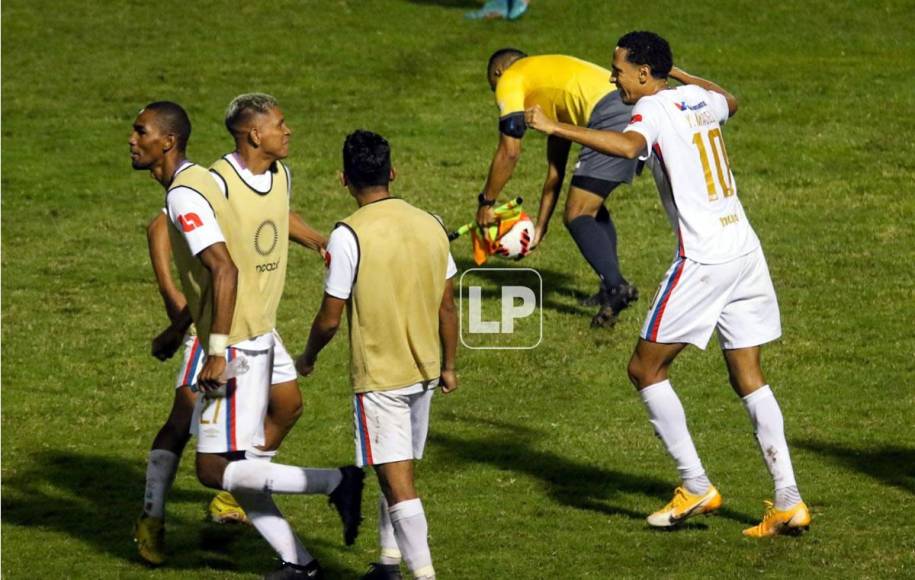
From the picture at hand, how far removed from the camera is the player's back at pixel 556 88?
1302cm

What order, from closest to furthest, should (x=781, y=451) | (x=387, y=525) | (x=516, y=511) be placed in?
(x=387, y=525), (x=781, y=451), (x=516, y=511)

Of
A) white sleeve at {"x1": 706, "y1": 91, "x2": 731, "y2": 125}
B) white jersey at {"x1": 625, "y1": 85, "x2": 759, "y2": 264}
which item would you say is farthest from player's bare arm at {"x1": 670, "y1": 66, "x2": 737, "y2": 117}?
white jersey at {"x1": 625, "y1": 85, "x2": 759, "y2": 264}

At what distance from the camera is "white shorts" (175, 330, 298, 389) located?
335 inches

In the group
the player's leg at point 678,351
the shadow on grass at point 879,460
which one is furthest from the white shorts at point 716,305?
the shadow on grass at point 879,460

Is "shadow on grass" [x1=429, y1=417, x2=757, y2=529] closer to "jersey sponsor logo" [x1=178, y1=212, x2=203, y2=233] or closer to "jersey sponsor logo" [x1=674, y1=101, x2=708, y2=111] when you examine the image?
"jersey sponsor logo" [x1=674, y1=101, x2=708, y2=111]

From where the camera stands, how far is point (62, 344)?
13391 mm

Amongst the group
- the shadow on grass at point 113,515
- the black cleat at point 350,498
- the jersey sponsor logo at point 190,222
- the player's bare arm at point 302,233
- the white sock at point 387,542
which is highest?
the jersey sponsor logo at point 190,222

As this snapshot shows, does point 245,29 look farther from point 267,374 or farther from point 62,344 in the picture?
point 267,374

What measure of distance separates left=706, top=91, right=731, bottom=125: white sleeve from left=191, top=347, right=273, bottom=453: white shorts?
2.77 metres

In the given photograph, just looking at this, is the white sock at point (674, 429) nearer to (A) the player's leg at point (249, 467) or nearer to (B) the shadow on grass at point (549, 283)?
(A) the player's leg at point (249, 467)

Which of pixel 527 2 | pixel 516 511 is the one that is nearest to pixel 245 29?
pixel 527 2

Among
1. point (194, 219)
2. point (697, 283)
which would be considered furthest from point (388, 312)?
point (697, 283)

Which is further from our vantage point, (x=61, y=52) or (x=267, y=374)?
(x=61, y=52)

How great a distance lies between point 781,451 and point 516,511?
1.63m
